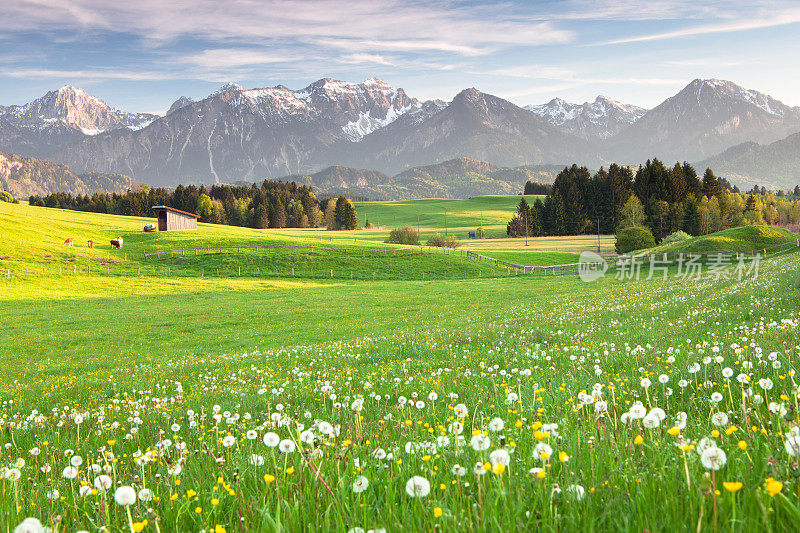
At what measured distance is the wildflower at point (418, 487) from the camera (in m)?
2.04

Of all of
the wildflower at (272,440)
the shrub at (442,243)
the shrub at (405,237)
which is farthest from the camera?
the shrub at (405,237)

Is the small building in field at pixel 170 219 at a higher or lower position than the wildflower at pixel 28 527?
higher

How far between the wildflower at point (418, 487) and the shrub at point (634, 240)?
103 metres

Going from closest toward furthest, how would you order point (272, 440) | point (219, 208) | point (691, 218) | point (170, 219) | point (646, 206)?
1. point (272, 440)
2. point (170, 219)
3. point (691, 218)
4. point (646, 206)
5. point (219, 208)

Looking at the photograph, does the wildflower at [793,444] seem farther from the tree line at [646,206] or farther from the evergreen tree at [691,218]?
the evergreen tree at [691,218]

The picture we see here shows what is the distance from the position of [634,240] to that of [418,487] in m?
103

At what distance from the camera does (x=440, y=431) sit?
167 inches

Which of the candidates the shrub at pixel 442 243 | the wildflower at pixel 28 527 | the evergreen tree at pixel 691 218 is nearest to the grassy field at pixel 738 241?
the evergreen tree at pixel 691 218

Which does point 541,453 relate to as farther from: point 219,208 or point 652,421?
point 219,208

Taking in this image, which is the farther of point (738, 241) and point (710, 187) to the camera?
point (710, 187)

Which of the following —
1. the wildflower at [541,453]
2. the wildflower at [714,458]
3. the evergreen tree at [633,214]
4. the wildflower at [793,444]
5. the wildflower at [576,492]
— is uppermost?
the evergreen tree at [633,214]

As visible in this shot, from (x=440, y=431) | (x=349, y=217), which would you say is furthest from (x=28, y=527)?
(x=349, y=217)

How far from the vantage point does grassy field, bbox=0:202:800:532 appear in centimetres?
232

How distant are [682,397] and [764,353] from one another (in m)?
2.44
